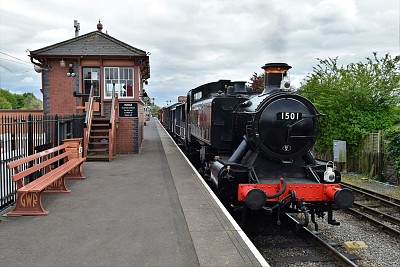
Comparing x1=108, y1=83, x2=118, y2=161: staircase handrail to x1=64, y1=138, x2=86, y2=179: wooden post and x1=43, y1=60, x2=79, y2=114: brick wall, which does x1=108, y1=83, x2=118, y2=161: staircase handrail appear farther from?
x1=64, y1=138, x2=86, y2=179: wooden post

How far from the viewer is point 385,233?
23.7 feet

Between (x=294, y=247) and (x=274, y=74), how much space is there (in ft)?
10.5

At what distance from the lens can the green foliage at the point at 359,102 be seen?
50.4ft

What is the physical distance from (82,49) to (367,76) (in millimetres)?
12296

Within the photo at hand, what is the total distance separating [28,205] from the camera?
5.97 metres

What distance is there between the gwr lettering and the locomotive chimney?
454 centimetres

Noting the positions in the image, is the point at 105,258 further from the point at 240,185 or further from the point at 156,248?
the point at 240,185

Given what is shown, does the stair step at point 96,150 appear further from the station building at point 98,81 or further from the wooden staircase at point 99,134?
the station building at point 98,81

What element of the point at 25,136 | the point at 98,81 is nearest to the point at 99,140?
the point at 98,81

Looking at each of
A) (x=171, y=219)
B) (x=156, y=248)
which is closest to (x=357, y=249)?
(x=171, y=219)

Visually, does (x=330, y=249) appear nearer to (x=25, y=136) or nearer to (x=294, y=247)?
(x=294, y=247)

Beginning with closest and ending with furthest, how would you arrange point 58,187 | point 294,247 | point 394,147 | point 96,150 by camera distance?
point 294,247
point 58,187
point 394,147
point 96,150

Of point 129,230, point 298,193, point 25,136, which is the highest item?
point 25,136

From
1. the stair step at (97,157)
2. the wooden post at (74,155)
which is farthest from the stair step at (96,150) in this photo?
the wooden post at (74,155)
